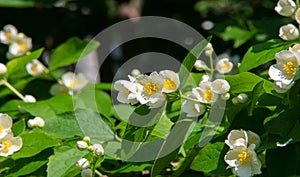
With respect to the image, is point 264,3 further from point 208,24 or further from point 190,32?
point 190,32

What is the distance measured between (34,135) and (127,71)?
25.4 inches

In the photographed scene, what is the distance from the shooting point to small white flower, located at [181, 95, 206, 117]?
1.16 metres

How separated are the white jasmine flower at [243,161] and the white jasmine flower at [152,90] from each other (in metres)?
0.18

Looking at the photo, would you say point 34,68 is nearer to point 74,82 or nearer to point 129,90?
point 74,82

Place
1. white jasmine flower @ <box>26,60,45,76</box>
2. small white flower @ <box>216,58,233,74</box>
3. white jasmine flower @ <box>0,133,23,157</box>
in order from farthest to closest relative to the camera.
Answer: white jasmine flower @ <box>26,60,45,76</box>, small white flower @ <box>216,58,233,74</box>, white jasmine flower @ <box>0,133,23,157</box>

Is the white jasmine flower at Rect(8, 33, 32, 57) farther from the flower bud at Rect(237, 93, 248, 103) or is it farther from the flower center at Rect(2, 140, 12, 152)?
the flower bud at Rect(237, 93, 248, 103)

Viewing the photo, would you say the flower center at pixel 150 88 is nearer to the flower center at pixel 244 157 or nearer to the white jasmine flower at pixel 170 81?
the white jasmine flower at pixel 170 81

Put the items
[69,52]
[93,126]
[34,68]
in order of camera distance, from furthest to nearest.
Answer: [69,52]
[34,68]
[93,126]

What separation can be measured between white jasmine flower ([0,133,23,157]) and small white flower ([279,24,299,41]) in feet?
2.16

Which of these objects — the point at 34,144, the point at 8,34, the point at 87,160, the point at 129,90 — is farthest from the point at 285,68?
the point at 8,34

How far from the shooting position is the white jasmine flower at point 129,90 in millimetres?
1122

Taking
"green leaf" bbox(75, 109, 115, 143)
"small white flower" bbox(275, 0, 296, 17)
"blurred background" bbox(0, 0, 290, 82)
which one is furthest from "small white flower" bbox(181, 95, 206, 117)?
"blurred background" bbox(0, 0, 290, 82)

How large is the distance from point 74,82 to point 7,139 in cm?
63

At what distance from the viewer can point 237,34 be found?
1.98m
